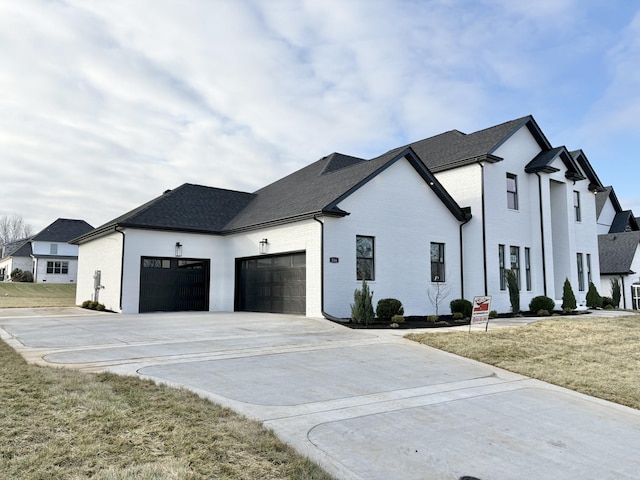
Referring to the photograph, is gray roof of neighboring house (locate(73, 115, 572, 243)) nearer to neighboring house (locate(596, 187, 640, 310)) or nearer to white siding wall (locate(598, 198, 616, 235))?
neighboring house (locate(596, 187, 640, 310))

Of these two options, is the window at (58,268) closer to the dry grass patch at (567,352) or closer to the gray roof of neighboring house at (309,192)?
the gray roof of neighboring house at (309,192)

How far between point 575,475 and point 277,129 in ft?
53.8

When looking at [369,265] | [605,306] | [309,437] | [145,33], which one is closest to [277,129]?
[369,265]

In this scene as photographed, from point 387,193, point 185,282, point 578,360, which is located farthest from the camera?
point 185,282

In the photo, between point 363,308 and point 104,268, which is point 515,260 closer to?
point 363,308

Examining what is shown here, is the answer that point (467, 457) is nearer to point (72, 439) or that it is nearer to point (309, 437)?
point (309, 437)

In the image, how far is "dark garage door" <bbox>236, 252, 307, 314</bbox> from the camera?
17.6m

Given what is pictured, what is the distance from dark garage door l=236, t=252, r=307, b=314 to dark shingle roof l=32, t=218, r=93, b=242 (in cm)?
3960

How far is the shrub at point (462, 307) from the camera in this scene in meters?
18.1

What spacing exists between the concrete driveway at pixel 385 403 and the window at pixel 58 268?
150 ft

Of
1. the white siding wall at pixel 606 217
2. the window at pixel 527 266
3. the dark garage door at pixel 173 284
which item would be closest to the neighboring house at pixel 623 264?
the white siding wall at pixel 606 217

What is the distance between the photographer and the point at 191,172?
96.9 feet

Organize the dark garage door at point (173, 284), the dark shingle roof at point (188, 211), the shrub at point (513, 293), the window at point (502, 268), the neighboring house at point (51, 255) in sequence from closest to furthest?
the shrub at point (513, 293), the dark garage door at point (173, 284), the dark shingle roof at point (188, 211), the window at point (502, 268), the neighboring house at point (51, 255)

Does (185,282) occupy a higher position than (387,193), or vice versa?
(387,193)
